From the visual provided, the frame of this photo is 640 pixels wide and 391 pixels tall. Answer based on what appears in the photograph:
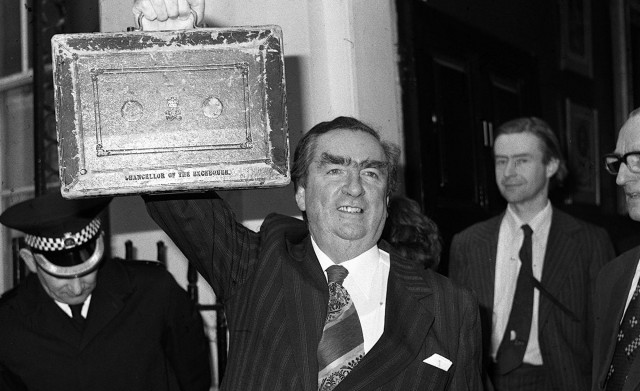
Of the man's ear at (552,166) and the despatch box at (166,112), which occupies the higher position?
the despatch box at (166,112)

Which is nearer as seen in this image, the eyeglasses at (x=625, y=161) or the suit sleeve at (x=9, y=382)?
the eyeglasses at (x=625, y=161)

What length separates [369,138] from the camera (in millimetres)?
2521

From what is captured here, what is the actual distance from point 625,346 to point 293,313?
3.55 ft

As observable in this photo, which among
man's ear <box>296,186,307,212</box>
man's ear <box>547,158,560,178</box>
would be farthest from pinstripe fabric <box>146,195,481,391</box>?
man's ear <box>547,158,560,178</box>

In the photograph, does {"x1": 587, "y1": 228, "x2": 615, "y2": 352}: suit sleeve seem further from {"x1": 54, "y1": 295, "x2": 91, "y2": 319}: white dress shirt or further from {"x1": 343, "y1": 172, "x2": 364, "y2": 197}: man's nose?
{"x1": 54, "y1": 295, "x2": 91, "y2": 319}: white dress shirt

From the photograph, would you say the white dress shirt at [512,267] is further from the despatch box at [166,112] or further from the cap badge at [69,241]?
the despatch box at [166,112]

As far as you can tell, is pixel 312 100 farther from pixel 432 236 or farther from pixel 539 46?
pixel 539 46

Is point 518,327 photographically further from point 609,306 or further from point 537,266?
point 609,306

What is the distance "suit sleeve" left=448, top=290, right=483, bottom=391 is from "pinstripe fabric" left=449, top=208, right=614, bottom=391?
1228 mm

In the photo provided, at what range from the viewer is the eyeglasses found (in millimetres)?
2701

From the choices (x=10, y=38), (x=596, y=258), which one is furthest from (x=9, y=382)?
(x=10, y=38)

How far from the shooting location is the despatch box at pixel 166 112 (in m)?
2.12

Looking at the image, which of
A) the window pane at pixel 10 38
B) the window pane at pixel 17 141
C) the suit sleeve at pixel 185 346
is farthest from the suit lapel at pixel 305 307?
the window pane at pixel 10 38

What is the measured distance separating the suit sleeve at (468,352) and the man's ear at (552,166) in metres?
1.65
